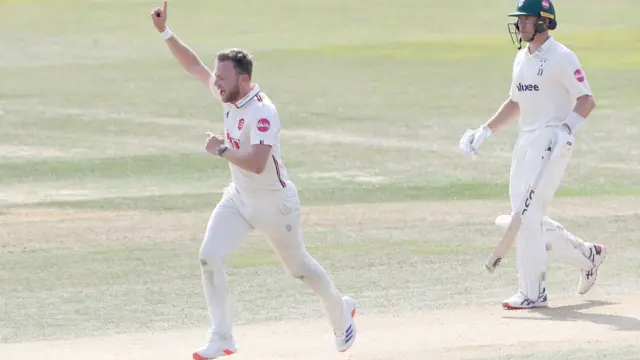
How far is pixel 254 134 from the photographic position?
882cm

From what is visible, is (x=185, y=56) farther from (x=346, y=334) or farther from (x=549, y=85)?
(x=549, y=85)

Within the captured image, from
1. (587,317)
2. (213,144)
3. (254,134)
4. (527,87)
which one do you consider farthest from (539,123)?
(213,144)

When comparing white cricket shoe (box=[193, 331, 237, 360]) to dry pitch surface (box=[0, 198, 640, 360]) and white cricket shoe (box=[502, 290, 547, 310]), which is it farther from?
white cricket shoe (box=[502, 290, 547, 310])

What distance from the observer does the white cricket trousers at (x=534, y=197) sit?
421 inches

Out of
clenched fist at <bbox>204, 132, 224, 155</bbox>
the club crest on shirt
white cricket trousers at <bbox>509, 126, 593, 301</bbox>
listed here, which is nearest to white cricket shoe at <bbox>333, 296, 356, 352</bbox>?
the club crest on shirt

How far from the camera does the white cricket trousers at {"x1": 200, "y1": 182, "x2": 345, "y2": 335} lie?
8.99 metres

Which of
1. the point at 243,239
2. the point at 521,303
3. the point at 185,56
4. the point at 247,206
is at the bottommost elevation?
the point at 521,303

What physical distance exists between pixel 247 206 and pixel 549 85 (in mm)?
2798

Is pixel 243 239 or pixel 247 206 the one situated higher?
pixel 247 206

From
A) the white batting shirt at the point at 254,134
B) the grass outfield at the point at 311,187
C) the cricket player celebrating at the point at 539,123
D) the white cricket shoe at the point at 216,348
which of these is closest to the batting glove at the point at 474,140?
the cricket player celebrating at the point at 539,123

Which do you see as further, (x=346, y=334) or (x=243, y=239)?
(x=346, y=334)

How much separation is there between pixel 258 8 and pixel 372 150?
16.3 metres

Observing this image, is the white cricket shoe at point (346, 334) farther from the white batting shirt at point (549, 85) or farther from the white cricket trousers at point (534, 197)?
the white batting shirt at point (549, 85)

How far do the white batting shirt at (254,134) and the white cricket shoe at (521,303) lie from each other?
250cm
